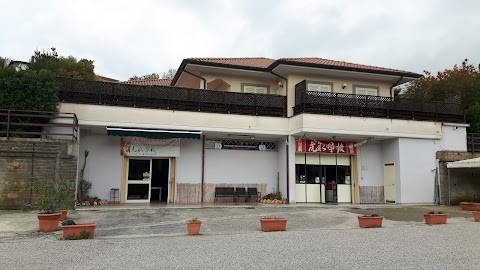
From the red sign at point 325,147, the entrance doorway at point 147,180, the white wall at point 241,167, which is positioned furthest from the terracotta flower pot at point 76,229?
the red sign at point 325,147

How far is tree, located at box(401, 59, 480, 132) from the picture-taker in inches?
1108

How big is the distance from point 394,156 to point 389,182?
1398 mm

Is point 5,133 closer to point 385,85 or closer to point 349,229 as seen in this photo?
point 349,229

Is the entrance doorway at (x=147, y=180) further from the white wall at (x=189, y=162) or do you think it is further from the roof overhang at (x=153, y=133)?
the roof overhang at (x=153, y=133)

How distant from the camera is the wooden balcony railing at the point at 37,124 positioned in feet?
46.6

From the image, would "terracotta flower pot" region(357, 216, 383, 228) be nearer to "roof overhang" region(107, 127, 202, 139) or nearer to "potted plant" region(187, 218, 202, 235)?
"potted plant" region(187, 218, 202, 235)

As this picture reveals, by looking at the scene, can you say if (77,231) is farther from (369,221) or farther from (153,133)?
(153,133)

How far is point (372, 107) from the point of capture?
18.7m

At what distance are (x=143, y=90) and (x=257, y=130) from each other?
544 cm

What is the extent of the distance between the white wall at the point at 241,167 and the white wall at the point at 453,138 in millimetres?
8457

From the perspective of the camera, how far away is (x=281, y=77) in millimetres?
19172

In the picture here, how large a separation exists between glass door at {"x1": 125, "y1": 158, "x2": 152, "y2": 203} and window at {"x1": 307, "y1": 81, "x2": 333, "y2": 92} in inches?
336

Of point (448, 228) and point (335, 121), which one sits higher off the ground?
point (335, 121)

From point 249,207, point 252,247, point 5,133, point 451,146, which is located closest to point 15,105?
point 5,133
